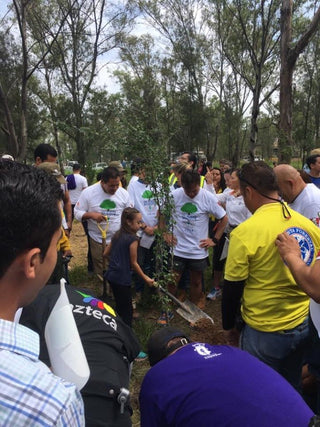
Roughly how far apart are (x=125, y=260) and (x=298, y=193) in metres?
2.00

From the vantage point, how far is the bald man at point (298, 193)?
317cm

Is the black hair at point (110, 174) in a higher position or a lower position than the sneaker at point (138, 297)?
higher

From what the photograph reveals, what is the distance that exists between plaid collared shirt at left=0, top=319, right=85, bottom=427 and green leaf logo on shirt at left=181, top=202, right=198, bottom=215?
3462mm

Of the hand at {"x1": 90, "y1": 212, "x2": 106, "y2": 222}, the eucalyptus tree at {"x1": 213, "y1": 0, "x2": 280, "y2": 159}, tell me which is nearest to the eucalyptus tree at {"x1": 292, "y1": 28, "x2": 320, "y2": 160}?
the eucalyptus tree at {"x1": 213, "y1": 0, "x2": 280, "y2": 159}

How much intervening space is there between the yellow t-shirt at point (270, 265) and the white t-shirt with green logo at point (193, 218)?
1991 millimetres

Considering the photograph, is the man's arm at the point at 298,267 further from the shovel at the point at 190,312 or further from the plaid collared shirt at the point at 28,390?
the shovel at the point at 190,312

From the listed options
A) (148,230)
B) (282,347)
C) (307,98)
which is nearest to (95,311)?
(282,347)

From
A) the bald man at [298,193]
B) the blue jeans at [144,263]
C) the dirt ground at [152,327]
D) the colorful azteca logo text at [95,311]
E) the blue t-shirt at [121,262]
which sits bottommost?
the dirt ground at [152,327]

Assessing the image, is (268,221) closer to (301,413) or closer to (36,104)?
(301,413)

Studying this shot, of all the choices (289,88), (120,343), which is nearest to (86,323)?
(120,343)

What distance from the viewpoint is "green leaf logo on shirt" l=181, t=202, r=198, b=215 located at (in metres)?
4.08

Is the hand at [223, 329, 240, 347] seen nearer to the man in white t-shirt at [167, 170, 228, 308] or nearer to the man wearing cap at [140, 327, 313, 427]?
the man wearing cap at [140, 327, 313, 427]

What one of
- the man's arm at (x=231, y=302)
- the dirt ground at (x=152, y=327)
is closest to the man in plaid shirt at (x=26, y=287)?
the man's arm at (x=231, y=302)

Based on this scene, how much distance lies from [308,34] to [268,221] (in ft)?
21.1
